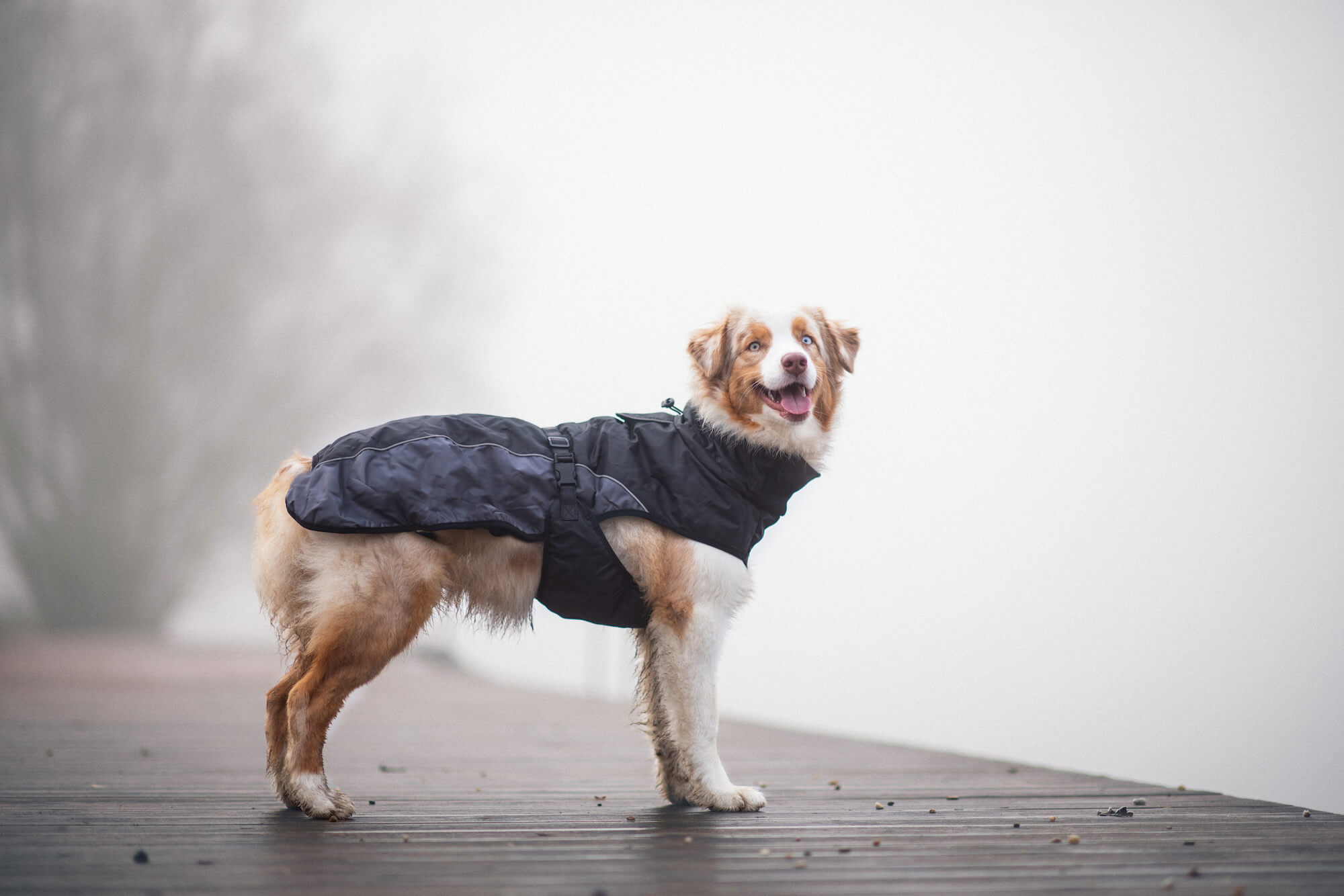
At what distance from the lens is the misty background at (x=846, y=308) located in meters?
12.2

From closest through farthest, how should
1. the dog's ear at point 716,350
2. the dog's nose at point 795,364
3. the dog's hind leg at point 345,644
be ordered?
the dog's hind leg at point 345,644
the dog's nose at point 795,364
the dog's ear at point 716,350

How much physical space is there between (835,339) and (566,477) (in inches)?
40.8

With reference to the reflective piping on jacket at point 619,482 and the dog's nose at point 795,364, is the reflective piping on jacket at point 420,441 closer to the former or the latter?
the reflective piping on jacket at point 619,482

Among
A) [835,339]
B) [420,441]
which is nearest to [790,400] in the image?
[835,339]

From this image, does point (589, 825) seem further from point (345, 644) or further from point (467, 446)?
point (467, 446)

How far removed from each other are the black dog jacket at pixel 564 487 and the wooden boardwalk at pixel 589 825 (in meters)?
0.72

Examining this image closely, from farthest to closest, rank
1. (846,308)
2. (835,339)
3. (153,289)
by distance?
(153,289), (846,308), (835,339)

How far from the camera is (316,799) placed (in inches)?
115

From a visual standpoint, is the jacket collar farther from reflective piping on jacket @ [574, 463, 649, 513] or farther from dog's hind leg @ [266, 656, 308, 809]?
dog's hind leg @ [266, 656, 308, 809]

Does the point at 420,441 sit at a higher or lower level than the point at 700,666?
higher

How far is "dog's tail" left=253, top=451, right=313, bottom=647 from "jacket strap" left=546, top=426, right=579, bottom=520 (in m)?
0.72

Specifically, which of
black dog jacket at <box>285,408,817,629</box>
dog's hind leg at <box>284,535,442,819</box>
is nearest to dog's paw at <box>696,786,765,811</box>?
black dog jacket at <box>285,408,817,629</box>

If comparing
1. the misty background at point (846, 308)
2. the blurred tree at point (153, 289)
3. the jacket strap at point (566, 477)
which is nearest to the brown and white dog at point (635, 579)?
the jacket strap at point (566, 477)

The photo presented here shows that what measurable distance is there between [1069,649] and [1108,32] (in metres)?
10.5
